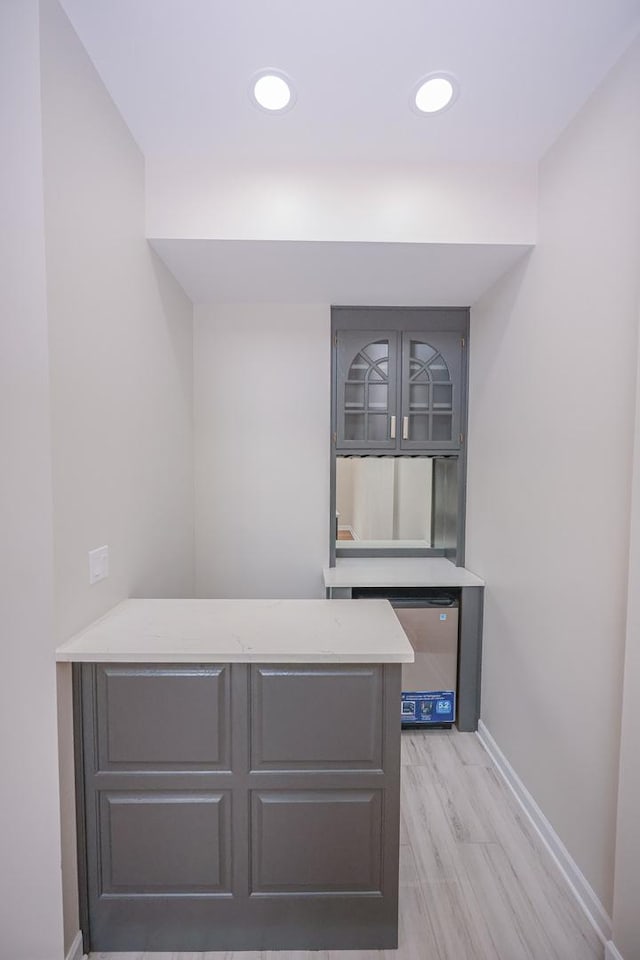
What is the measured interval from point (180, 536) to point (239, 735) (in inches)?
49.1

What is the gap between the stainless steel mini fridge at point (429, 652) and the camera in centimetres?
238

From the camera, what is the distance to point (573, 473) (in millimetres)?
1545

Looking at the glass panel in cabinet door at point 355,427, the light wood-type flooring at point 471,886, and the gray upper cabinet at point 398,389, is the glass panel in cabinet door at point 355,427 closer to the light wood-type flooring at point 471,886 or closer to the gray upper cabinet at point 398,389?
the gray upper cabinet at point 398,389

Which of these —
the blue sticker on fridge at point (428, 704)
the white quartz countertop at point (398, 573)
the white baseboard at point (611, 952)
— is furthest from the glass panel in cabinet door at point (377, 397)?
the white baseboard at point (611, 952)

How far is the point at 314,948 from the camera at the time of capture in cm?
134

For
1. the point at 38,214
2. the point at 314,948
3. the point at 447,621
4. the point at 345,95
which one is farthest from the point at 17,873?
the point at 345,95

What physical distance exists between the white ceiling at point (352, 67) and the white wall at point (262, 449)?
992 millimetres

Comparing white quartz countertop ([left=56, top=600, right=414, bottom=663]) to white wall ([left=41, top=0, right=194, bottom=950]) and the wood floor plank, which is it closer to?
white wall ([left=41, top=0, right=194, bottom=950])

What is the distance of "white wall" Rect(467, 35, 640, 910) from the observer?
1.32m

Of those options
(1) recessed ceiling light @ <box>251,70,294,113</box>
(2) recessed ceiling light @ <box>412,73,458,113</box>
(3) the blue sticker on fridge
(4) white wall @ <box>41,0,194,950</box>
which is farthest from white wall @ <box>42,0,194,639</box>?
(3) the blue sticker on fridge

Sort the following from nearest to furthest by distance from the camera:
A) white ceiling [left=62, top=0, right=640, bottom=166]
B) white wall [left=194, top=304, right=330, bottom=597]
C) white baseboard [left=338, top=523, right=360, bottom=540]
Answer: white ceiling [left=62, top=0, right=640, bottom=166]
white wall [left=194, top=304, right=330, bottom=597]
white baseboard [left=338, top=523, right=360, bottom=540]

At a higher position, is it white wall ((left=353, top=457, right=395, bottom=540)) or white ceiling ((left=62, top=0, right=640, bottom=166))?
white ceiling ((left=62, top=0, right=640, bottom=166))

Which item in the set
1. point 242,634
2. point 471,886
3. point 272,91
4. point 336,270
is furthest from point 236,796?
point 272,91

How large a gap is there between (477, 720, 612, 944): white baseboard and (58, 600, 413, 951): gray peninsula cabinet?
0.66 meters
